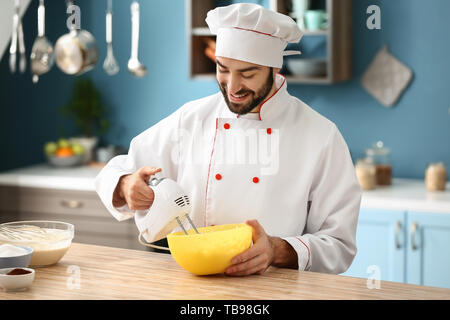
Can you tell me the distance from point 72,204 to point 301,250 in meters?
2.24

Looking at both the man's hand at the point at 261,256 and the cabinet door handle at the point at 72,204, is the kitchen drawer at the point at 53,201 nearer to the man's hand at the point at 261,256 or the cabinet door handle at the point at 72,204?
the cabinet door handle at the point at 72,204

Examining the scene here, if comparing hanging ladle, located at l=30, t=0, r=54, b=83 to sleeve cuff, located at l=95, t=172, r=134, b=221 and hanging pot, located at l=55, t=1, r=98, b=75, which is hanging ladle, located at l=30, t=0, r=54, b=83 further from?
sleeve cuff, located at l=95, t=172, r=134, b=221

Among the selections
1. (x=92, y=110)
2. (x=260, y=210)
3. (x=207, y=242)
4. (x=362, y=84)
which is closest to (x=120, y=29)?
(x=92, y=110)

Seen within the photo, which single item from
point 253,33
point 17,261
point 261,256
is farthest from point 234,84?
point 17,261

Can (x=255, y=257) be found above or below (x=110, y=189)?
below

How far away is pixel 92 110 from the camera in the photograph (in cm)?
417

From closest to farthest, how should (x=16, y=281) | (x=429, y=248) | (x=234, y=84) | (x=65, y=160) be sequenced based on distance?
(x=16, y=281) < (x=234, y=84) < (x=429, y=248) < (x=65, y=160)

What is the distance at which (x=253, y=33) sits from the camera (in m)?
1.85

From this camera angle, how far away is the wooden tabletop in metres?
1.42

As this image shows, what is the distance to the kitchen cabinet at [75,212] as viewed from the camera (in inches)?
142

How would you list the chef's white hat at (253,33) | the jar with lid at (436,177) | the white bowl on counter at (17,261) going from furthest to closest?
Answer: the jar with lid at (436,177) < the chef's white hat at (253,33) < the white bowl on counter at (17,261)

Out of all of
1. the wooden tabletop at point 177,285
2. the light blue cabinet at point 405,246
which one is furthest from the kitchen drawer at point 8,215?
the wooden tabletop at point 177,285

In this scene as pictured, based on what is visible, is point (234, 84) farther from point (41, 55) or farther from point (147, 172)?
point (41, 55)

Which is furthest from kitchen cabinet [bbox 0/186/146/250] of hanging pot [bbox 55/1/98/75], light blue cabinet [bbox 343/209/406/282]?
light blue cabinet [bbox 343/209/406/282]
